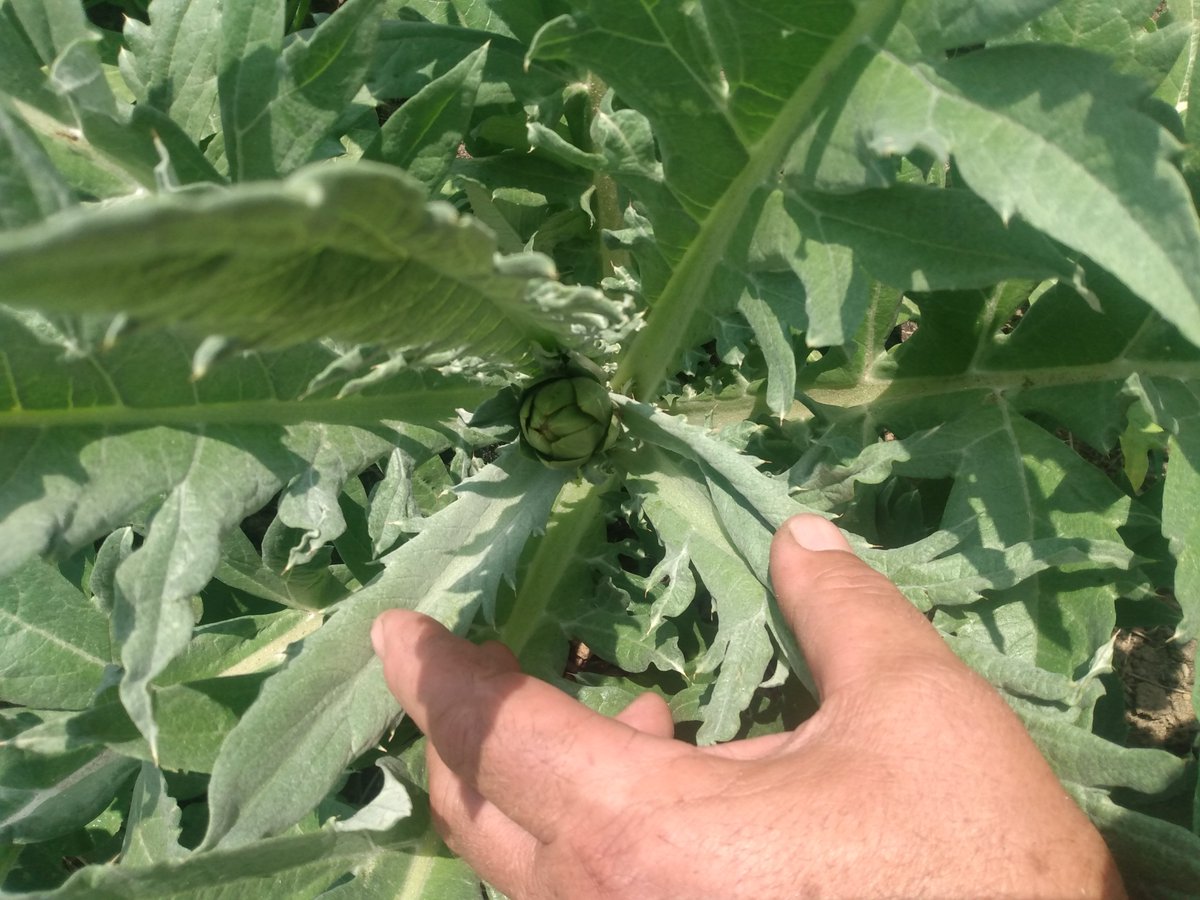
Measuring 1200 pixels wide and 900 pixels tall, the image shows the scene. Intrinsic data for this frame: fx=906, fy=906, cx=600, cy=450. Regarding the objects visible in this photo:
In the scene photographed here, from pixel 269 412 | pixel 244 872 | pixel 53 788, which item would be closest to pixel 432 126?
pixel 269 412

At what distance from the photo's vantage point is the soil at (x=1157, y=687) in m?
2.81

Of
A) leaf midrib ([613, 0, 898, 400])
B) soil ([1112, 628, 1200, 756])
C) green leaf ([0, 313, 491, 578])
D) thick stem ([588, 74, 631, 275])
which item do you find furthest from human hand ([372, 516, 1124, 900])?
soil ([1112, 628, 1200, 756])

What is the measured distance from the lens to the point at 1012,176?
3.50 feet

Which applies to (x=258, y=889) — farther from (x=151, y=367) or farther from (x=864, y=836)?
(x=864, y=836)

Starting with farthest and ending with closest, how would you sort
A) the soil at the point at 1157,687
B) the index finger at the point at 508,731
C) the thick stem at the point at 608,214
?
the soil at the point at 1157,687 → the thick stem at the point at 608,214 → the index finger at the point at 508,731

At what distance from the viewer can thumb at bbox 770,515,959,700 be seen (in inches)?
54.2

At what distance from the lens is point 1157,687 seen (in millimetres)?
2869

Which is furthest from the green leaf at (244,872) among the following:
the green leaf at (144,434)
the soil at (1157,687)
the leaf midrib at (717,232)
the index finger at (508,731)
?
the soil at (1157,687)

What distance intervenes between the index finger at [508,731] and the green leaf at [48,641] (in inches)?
35.2

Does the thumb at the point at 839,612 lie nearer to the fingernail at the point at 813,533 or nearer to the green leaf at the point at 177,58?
the fingernail at the point at 813,533

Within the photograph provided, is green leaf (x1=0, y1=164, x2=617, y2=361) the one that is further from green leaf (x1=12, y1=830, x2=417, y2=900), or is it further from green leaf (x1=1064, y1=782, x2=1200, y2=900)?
green leaf (x1=1064, y1=782, x2=1200, y2=900)

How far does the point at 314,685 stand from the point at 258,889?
0.45 m

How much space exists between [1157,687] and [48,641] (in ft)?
10.2

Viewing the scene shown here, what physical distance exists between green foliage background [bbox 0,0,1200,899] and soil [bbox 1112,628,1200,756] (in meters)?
0.75
